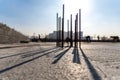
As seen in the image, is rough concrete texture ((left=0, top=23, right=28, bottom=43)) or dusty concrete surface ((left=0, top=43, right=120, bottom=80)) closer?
dusty concrete surface ((left=0, top=43, right=120, bottom=80))

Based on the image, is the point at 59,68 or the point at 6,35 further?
the point at 6,35

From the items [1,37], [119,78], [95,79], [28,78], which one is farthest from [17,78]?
[1,37]

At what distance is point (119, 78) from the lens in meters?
7.25

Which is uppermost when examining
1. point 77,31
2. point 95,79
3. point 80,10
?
point 80,10

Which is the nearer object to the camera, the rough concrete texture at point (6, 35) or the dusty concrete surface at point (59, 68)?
the dusty concrete surface at point (59, 68)

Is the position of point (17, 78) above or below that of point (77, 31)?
below

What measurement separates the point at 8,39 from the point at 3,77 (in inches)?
1660

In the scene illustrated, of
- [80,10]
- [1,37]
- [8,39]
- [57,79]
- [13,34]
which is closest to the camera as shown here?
[57,79]

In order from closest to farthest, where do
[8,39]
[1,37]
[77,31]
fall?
[77,31]
[1,37]
[8,39]

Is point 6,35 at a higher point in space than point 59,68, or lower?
higher

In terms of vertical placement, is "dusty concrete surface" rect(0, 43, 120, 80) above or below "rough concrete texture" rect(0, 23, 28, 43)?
below

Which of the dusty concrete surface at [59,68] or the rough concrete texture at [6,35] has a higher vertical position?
the rough concrete texture at [6,35]

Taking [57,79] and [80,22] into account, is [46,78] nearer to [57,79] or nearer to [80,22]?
[57,79]

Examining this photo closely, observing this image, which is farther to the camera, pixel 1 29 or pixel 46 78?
pixel 1 29
